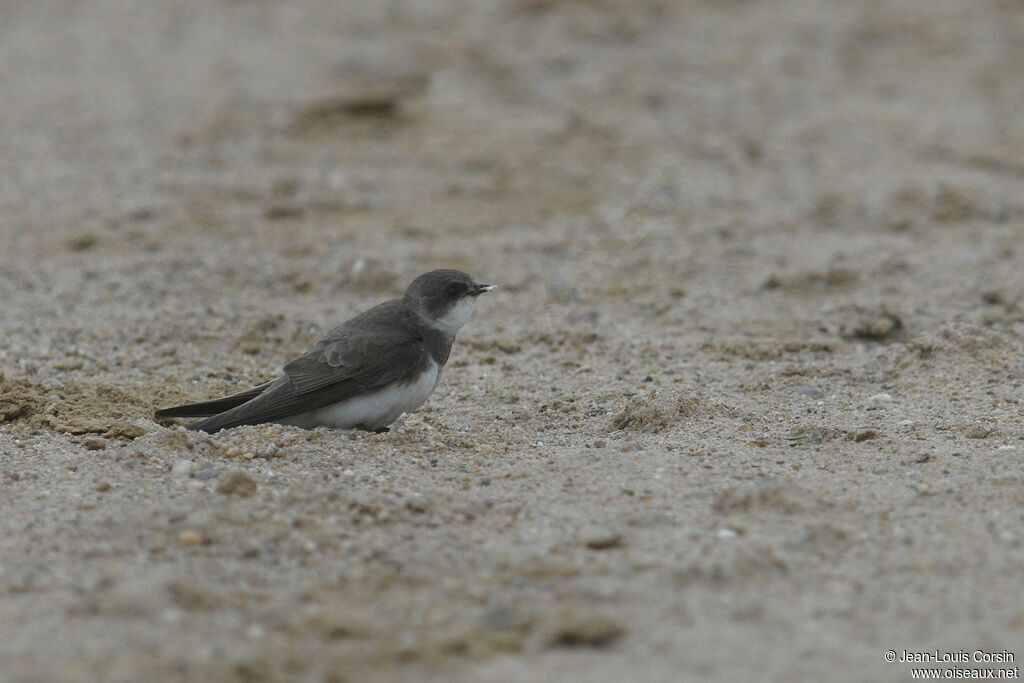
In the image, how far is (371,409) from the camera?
5.15 meters

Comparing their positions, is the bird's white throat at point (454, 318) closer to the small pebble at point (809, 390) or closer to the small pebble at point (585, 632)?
the small pebble at point (809, 390)

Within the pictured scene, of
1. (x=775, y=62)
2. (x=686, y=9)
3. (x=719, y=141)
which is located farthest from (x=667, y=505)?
(x=686, y=9)

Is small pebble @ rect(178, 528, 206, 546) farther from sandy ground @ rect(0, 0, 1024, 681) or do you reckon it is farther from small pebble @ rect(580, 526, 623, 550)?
small pebble @ rect(580, 526, 623, 550)

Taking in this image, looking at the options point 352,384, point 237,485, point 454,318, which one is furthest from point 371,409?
point 237,485

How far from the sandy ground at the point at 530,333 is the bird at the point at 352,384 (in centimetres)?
18

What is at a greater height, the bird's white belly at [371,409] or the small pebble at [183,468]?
the small pebble at [183,468]

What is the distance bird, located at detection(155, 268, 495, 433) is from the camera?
507 centimetres

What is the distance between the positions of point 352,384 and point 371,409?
128 mm

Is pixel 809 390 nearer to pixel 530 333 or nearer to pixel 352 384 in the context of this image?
pixel 530 333

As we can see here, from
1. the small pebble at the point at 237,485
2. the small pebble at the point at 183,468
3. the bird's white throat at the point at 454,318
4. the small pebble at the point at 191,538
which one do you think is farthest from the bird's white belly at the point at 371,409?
the small pebble at the point at 191,538

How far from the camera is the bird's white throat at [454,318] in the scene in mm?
5453

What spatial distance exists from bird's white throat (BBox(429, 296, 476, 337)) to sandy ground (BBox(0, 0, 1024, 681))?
1.28 feet

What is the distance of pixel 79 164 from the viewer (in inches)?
367

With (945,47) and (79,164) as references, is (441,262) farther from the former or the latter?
(945,47)
